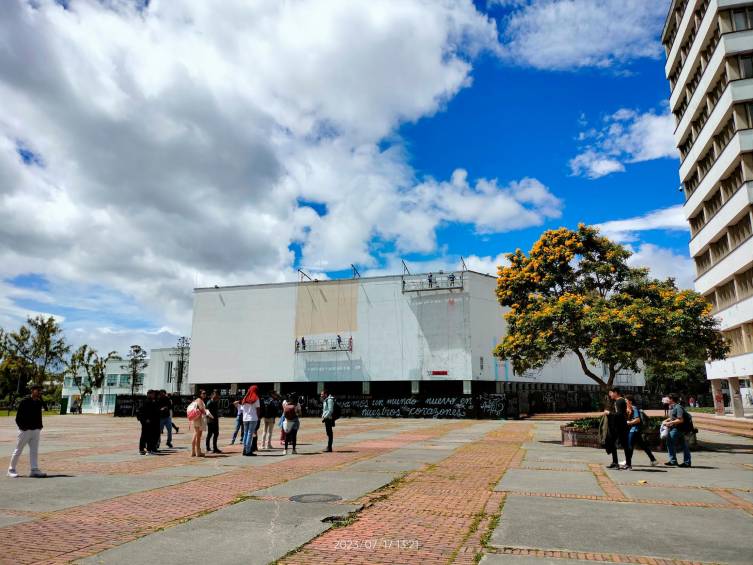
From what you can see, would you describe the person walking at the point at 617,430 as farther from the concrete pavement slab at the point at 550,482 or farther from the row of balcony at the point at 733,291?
the row of balcony at the point at 733,291

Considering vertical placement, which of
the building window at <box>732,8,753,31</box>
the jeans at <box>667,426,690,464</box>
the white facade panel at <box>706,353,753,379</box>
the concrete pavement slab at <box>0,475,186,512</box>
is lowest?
the concrete pavement slab at <box>0,475,186,512</box>

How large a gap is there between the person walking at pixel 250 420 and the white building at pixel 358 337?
29446mm

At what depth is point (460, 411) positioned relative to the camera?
38594 millimetres

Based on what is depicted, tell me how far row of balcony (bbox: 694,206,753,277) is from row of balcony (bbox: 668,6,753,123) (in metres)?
8.00

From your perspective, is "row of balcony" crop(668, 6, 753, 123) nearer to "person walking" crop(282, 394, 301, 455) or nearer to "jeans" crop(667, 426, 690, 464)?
"jeans" crop(667, 426, 690, 464)

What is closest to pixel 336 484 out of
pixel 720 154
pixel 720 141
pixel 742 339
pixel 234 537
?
pixel 234 537

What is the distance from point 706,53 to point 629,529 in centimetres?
3531

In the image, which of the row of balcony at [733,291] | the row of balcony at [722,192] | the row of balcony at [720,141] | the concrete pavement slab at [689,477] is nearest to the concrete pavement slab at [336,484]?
the concrete pavement slab at [689,477]

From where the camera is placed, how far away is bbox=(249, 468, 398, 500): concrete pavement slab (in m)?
8.70

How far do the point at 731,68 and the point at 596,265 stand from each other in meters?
19.1

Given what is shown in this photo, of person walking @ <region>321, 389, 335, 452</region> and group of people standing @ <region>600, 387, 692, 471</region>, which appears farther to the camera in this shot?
person walking @ <region>321, 389, 335, 452</region>

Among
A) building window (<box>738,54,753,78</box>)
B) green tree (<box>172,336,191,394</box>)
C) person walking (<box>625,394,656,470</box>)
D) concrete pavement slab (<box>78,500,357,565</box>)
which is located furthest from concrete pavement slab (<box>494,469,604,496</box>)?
green tree (<box>172,336,191,394</box>)

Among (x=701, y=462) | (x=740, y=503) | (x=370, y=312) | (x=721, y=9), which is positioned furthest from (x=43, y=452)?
(x=721, y=9)

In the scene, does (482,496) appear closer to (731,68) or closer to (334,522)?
(334,522)
